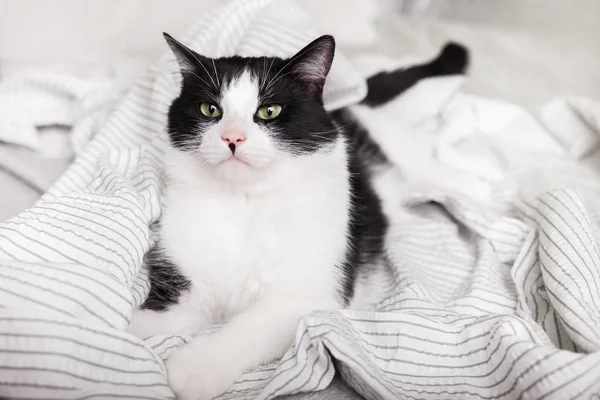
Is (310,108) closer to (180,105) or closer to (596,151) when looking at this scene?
(180,105)

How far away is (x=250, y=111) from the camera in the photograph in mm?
1047

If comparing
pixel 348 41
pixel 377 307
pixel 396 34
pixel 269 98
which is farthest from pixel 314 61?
pixel 396 34

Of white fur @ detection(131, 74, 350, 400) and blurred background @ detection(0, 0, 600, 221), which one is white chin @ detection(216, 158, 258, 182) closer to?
white fur @ detection(131, 74, 350, 400)

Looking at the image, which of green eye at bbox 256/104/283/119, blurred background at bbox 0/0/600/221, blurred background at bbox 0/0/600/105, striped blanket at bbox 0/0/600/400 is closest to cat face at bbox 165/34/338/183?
green eye at bbox 256/104/283/119

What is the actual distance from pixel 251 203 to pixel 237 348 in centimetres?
34

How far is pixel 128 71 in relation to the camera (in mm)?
1806

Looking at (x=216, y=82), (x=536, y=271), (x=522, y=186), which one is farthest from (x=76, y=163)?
(x=522, y=186)

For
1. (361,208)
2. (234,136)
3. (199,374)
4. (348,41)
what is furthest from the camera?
(348,41)

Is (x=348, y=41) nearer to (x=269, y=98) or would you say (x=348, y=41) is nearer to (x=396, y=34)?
(x=396, y=34)

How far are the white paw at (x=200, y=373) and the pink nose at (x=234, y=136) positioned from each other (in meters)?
0.39

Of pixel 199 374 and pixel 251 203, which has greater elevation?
pixel 251 203

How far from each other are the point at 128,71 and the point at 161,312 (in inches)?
43.2

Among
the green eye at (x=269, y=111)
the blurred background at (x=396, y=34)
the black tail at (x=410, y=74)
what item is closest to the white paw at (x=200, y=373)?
the green eye at (x=269, y=111)

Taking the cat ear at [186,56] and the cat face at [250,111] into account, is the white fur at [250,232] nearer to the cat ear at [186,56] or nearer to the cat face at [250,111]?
the cat face at [250,111]
